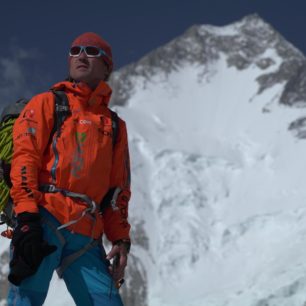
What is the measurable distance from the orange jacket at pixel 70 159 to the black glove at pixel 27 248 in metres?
0.11

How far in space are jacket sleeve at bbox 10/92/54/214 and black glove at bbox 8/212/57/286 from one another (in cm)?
11

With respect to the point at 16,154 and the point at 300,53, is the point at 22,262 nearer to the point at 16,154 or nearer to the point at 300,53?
the point at 16,154

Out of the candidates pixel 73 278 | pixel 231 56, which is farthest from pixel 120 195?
pixel 231 56

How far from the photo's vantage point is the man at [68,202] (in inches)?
135

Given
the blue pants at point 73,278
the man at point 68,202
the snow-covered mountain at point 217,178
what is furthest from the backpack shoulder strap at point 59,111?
the snow-covered mountain at point 217,178

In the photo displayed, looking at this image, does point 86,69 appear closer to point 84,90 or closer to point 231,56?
point 84,90

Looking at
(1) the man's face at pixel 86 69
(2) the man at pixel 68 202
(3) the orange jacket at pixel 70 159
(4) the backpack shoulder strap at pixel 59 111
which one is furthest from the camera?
(1) the man's face at pixel 86 69

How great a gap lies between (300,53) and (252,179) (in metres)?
32.7

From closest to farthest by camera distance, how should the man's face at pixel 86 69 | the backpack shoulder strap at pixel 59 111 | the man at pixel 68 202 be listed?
the man at pixel 68 202
the backpack shoulder strap at pixel 59 111
the man's face at pixel 86 69

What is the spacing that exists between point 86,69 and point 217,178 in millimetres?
42253

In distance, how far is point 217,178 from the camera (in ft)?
151

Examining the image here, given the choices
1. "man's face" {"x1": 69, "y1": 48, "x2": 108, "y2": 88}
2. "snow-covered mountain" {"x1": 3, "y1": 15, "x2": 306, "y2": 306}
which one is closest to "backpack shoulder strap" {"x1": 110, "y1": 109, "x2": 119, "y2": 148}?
"man's face" {"x1": 69, "y1": 48, "x2": 108, "y2": 88}

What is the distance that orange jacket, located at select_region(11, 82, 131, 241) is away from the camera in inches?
141

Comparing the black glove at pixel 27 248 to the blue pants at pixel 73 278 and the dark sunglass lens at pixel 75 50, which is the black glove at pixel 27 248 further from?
the dark sunglass lens at pixel 75 50
